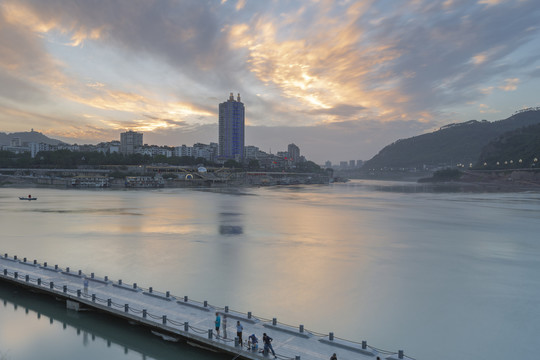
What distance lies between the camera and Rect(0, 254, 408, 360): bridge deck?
11461 mm

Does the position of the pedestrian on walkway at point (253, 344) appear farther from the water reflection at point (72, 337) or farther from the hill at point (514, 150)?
the hill at point (514, 150)

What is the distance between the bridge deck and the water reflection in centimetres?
43

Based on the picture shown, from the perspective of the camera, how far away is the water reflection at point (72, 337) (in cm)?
1327

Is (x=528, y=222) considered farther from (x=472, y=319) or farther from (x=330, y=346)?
(x=330, y=346)

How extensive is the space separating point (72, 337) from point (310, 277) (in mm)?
13329

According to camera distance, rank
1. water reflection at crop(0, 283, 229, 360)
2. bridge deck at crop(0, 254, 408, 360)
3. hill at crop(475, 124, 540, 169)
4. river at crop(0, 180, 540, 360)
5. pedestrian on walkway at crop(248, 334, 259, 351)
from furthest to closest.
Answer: hill at crop(475, 124, 540, 169) < river at crop(0, 180, 540, 360) < water reflection at crop(0, 283, 229, 360) < bridge deck at crop(0, 254, 408, 360) < pedestrian on walkway at crop(248, 334, 259, 351)

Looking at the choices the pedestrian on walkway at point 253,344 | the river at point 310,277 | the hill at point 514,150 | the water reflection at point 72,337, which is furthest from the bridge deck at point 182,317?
the hill at point 514,150

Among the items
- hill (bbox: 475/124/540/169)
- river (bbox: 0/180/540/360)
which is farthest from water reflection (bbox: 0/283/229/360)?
hill (bbox: 475/124/540/169)

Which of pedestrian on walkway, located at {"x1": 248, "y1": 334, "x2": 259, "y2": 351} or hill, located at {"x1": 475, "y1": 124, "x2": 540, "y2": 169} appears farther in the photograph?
hill, located at {"x1": 475, "y1": 124, "x2": 540, "y2": 169}

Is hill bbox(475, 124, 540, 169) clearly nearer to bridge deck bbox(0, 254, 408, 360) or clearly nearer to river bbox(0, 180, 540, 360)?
river bbox(0, 180, 540, 360)

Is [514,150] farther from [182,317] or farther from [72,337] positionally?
[72,337]

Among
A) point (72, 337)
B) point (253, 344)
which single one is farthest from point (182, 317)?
point (72, 337)

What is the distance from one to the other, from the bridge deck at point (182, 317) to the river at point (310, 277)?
0.79 metres

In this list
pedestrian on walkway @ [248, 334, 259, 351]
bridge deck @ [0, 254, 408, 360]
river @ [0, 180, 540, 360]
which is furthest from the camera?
river @ [0, 180, 540, 360]
